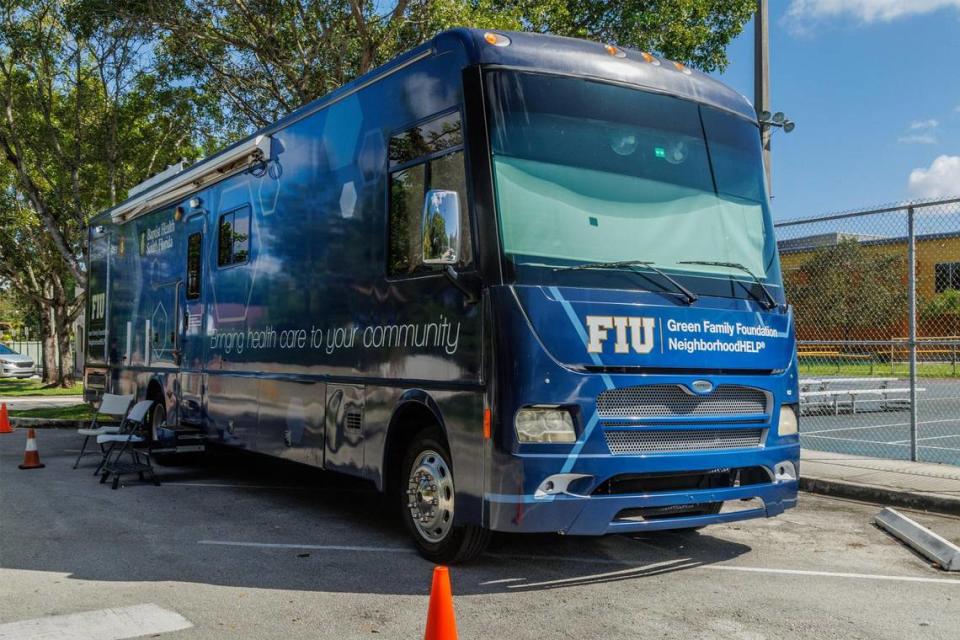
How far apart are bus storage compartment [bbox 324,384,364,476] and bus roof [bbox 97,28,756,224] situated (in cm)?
245

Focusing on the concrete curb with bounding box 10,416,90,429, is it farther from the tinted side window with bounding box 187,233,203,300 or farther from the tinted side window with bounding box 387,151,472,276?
the tinted side window with bounding box 387,151,472,276

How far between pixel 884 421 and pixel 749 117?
11710mm

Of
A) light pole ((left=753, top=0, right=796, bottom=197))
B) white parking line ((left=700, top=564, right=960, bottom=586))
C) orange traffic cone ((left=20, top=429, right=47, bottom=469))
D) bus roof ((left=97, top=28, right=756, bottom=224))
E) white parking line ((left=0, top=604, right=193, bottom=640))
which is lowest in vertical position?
white parking line ((left=0, top=604, right=193, bottom=640))

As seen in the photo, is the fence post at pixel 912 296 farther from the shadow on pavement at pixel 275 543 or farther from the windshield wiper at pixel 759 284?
the windshield wiper at pixel 759 284

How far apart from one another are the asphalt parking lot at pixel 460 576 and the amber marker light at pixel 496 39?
3423 mm

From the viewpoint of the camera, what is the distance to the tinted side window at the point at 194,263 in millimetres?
10375

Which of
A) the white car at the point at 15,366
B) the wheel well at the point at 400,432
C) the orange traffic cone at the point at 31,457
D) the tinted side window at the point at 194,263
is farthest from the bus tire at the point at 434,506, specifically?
the white car at the point at 15,366

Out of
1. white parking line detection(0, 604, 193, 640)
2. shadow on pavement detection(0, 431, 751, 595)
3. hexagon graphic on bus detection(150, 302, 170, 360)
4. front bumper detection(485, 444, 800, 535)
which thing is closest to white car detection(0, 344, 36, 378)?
hexagon graphic on bus detection(150, 302, 170, 360)

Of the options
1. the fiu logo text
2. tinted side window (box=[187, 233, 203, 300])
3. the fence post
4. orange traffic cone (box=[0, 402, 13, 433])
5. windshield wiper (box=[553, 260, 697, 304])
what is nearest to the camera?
the fiu logo text

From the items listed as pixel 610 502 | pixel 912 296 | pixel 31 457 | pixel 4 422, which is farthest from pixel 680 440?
pixel 4 422

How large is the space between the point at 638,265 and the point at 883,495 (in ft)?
15.1

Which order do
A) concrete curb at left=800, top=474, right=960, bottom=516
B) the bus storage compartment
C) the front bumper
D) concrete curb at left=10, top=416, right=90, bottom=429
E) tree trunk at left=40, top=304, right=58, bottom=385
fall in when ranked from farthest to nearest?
tree trunk at left=40, top=304, right=58, bottom=385 < concrete curb at left=10, top=416, right=90, bottom=429 < concrete curb at left=800, top=474, right=960, bottom=516 < the bus storage compartment < the front bumper

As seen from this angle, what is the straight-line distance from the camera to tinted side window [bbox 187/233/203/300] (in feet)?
34.0

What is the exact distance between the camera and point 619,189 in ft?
19.7
